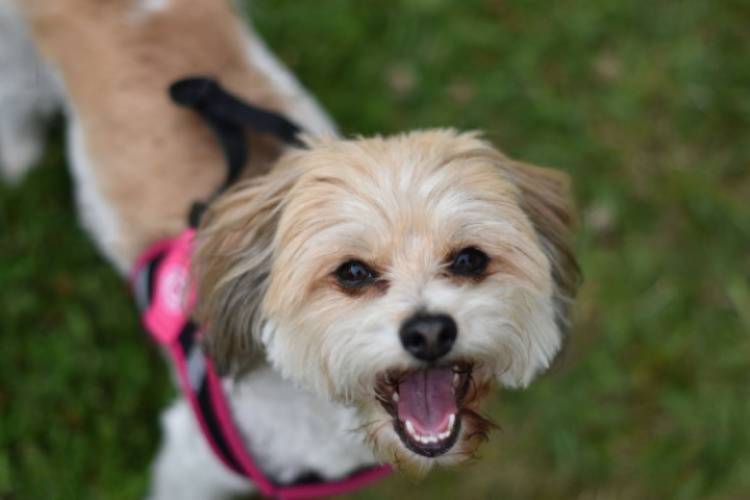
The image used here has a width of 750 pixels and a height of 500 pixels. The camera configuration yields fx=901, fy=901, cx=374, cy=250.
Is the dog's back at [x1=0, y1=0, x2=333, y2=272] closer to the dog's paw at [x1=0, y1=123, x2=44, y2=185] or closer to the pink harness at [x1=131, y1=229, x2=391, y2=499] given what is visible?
the pink harness at [x1=131, y1=229, x2=391, y2=499]

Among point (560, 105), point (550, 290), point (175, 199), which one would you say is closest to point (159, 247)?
point (175, 199)

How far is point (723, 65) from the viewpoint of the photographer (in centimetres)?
434

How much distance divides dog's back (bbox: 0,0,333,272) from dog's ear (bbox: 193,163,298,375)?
1.47 ft

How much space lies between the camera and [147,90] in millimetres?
2805

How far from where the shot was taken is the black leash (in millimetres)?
2568

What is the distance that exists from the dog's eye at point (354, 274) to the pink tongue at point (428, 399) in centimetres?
27

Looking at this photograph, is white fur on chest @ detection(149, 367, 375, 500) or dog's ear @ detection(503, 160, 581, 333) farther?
white fur on chest @ detection(149, 367, 375, 500)

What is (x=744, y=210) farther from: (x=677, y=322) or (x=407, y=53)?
(x=407, y=53)

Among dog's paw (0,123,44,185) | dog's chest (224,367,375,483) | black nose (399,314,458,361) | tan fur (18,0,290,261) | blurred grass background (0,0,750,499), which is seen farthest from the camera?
dog's paw (0,123,44,185)

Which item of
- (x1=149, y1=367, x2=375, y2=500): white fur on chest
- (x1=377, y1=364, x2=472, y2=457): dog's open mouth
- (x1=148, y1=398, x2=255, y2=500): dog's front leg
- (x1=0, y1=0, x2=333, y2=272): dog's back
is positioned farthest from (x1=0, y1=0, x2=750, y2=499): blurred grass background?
(x1=377, y1=364, x2=472, y2=457): dog's open mouth

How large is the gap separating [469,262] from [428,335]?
244 mm

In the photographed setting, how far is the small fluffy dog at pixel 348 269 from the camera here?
196 cm

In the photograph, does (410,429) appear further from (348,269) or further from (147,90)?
(147,90)

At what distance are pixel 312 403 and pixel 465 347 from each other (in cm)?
64
